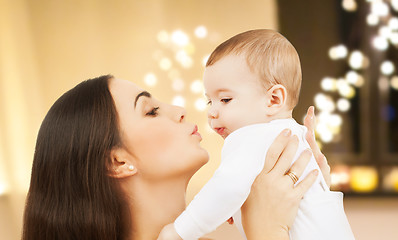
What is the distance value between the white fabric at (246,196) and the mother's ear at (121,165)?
250mm

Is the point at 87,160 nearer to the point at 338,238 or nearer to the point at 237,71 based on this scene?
the point at 237,71

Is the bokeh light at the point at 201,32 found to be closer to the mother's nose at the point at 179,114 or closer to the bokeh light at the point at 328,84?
the bokeh light at the point at 328,84

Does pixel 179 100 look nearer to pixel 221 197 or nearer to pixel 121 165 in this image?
pixel 121 165

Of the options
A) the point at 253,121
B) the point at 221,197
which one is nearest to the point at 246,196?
the point at 221,197

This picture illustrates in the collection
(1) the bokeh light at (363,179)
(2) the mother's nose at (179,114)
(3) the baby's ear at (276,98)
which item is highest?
(3) the baby's ear at (276,98)

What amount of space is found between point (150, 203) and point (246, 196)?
1.19ft

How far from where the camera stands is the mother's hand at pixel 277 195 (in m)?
1.11

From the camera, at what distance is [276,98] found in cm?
119

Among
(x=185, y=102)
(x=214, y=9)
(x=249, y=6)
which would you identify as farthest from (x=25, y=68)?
(x=249, y=6)

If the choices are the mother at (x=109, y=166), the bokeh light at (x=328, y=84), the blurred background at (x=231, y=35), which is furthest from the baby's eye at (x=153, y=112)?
the bokeh light at (x=328, y=84)

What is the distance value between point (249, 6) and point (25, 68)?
182cm

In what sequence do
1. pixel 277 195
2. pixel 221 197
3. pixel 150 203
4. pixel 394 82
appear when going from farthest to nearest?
pixel 394 82 → pixel 150 203 → pixel 277 195 → pixel 221 197

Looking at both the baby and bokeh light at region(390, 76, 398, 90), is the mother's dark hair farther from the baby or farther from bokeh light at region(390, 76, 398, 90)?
bokeh light at region(390, 76, 398, 90)

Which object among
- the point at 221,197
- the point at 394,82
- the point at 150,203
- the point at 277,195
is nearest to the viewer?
the point at 221,197
